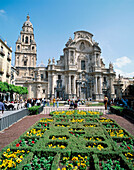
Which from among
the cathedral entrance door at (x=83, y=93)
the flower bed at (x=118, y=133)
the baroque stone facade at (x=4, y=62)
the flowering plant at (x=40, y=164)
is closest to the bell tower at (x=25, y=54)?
the baroque stone facade at (x=4, y=62)

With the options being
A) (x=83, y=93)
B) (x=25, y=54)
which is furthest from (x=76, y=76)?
(x=25, y=54)

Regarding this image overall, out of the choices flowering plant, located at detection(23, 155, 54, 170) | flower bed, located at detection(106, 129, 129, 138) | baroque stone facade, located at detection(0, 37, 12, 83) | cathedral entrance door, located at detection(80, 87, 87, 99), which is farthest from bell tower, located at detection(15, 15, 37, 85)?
flowering plant, located at detection(23, 155, 54, 170)

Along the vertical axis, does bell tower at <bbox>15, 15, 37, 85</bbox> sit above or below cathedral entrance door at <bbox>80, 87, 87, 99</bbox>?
above

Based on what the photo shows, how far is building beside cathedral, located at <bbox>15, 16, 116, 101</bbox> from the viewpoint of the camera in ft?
113

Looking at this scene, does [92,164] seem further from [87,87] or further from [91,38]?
[91,38]

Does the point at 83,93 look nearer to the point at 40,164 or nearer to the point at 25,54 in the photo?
the point at 25,54

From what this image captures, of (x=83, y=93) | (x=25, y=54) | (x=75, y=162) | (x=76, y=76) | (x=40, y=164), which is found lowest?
(x=40, y=164)

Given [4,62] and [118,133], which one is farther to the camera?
[4,62]

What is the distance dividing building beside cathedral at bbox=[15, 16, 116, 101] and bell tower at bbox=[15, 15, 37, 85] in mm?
2440

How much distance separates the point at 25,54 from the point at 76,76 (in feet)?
79.3

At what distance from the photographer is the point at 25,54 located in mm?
45250

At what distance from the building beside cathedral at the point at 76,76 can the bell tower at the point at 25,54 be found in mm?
2440

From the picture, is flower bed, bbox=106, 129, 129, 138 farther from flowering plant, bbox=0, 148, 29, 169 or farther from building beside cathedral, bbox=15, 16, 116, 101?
building beside cathedral, bbox=15, 16, 116, 101

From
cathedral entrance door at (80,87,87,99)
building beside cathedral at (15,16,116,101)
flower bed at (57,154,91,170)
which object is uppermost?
building beside cathedral at (15,16,116,101)
